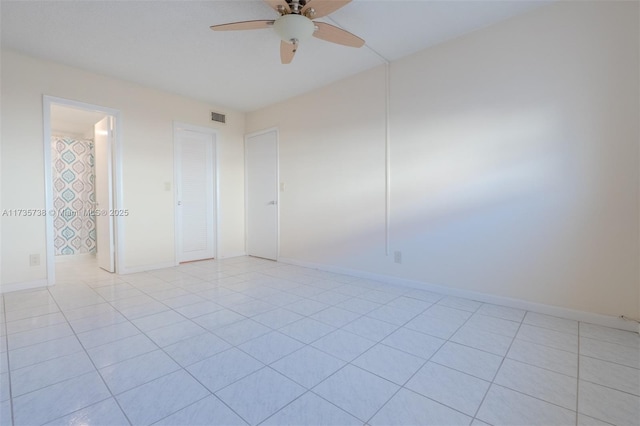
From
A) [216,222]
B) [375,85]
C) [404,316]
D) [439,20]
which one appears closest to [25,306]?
[216,222]

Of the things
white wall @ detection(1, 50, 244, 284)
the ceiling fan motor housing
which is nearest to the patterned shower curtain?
white wall @ detection(1, 50, 244, 284)

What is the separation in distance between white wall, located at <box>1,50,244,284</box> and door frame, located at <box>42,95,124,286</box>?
0.05 metres

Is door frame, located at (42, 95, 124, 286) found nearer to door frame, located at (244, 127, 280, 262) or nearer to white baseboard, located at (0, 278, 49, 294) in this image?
white baseboard, located at (0, 278, 49, 294)

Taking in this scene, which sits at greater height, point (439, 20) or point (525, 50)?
point (439, 20)

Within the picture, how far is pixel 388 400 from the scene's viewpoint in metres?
1.41

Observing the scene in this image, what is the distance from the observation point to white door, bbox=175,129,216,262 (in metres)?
4.50

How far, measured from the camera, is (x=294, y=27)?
2.12 meters

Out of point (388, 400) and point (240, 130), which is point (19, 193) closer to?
point (240, 130)

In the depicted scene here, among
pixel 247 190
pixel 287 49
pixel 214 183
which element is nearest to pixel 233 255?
pixel 247 190

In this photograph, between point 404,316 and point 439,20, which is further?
point 439,20

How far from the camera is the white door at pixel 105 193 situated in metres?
3.92

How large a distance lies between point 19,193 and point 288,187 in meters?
3.13

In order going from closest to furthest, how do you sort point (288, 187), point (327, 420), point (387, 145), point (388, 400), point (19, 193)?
1. point (327, 420)
2. point (388, 400)
3. point (19, 193)
4. point (387, 145)
5. point (288, 187)

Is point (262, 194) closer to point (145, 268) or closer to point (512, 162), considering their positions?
point (145, 268)
